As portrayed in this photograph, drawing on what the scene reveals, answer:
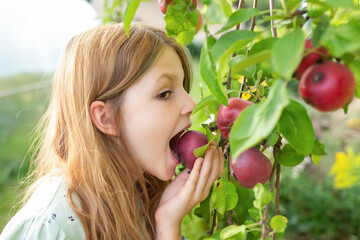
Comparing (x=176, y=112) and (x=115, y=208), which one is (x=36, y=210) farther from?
(x=176, y=112)

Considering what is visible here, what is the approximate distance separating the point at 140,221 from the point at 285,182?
163 centimetres

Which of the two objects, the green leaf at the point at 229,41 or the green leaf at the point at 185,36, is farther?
the green leaf at the point at 185,36

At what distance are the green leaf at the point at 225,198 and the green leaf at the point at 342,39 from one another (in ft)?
1.20

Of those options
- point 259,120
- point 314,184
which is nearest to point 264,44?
point 259,120

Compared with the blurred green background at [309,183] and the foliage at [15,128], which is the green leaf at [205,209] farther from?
the foliage at [15,128]

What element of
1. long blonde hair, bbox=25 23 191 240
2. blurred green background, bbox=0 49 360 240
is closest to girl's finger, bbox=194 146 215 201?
long blonde hair, bbox=25 23 191 240

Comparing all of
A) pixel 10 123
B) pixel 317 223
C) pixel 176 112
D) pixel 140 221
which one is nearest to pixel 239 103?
pixel 176 112

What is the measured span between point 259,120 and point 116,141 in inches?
27.5

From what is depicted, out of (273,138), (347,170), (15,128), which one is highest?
(273,138)

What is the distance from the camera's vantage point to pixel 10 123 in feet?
12.3

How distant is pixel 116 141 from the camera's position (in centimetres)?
105

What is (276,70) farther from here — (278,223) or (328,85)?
(278,223)

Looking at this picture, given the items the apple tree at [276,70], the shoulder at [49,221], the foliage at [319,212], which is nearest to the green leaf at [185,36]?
the apple tree at [276,70]

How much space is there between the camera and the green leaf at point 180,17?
1.90ft
